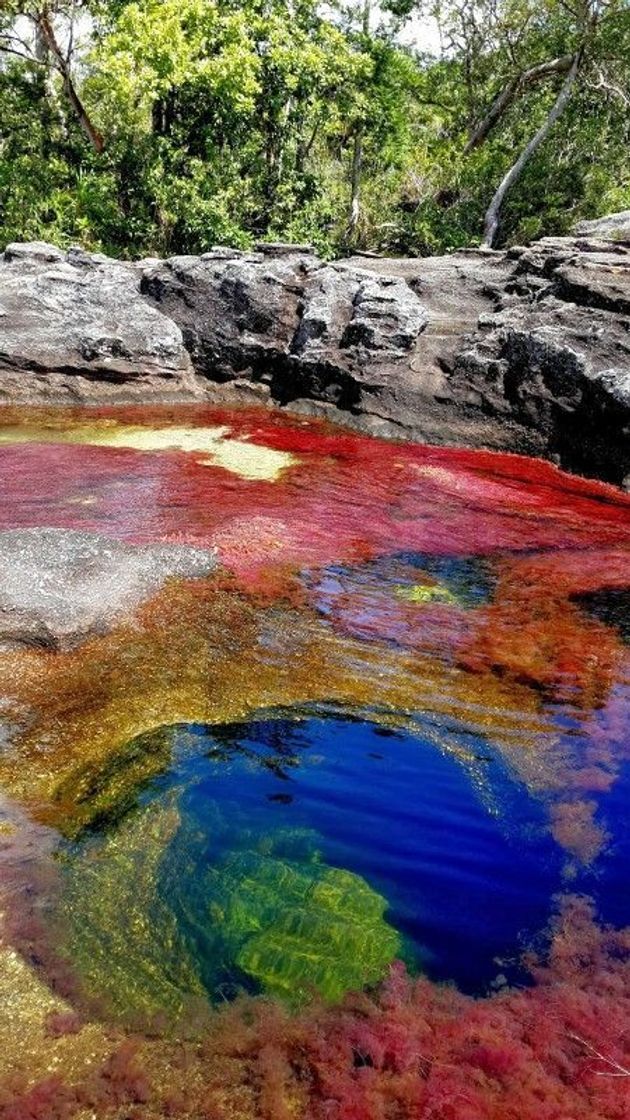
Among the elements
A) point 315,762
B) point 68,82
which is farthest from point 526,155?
point 315,762

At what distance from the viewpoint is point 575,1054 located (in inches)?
121

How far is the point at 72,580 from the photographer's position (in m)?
6.51

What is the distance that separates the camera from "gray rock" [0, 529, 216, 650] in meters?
6.00

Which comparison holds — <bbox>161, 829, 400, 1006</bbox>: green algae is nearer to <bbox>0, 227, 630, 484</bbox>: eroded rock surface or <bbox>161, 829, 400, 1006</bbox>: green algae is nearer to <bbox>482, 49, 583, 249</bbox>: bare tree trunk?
<bbox>0, 227, 630, 484</bbox>: eroded rock surface

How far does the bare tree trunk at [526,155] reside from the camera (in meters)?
26.1

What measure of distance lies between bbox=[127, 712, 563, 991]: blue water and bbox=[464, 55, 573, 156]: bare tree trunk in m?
29.9

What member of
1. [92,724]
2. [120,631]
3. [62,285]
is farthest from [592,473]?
[62,285]

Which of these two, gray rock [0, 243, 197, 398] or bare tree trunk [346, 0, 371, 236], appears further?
bare tree trunk [346, 0, 371, 236]

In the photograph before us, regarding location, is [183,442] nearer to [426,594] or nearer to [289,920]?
[426,594]

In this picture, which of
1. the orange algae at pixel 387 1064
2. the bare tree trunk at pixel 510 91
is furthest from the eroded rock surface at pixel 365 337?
the bare tree trunk at pixel 510 91

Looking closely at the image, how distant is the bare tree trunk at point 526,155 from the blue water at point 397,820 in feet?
81.2

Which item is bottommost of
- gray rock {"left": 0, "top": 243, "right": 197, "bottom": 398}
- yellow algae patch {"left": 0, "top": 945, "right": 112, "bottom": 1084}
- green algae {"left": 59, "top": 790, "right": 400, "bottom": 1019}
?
yellow algae patch {"left": 0, "top": 945, "right": 112, "bottom": 1084}

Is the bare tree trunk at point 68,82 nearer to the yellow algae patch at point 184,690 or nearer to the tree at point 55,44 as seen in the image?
the tree at point 55,44

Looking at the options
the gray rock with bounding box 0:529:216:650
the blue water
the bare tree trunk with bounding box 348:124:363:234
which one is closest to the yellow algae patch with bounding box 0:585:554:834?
the gray rock with bounding box 0:529:216:650
